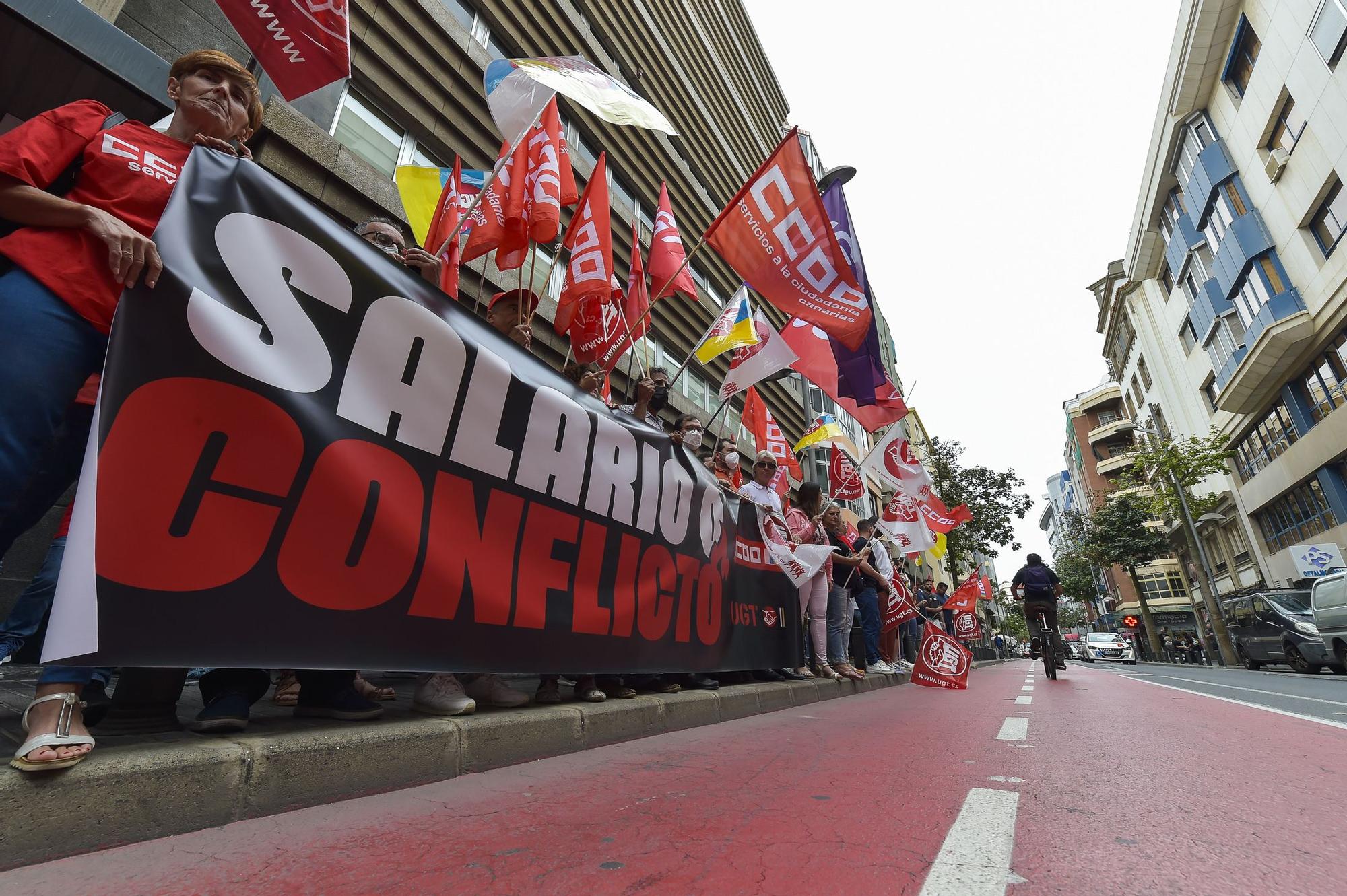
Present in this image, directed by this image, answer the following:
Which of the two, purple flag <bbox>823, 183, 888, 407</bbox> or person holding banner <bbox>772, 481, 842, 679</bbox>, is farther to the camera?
purple flag <bbox>823, 183, 888, 407</bbox>

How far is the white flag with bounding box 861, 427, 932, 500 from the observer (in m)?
7.95

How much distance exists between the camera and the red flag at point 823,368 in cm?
724

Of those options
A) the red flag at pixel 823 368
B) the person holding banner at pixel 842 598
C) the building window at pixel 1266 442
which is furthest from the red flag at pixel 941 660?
the building window at pixel 1266 442

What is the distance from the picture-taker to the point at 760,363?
22.5ft

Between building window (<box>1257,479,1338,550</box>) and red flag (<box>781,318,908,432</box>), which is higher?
building window (<box>1257,479,1338,550</box>)

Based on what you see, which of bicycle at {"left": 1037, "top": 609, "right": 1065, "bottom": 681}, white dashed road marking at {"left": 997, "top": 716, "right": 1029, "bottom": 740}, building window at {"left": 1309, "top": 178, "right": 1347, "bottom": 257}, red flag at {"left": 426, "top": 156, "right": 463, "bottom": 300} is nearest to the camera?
white dashed road marking at {"left": 997, "top": 716, "right": 1029, "bottom": 740}

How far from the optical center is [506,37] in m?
9.52

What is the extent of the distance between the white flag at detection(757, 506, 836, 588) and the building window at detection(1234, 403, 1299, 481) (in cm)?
2770

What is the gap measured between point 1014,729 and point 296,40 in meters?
5.98

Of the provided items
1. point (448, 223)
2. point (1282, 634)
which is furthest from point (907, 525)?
point (1282, 634)

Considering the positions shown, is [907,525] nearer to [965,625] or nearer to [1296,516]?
[965,625]

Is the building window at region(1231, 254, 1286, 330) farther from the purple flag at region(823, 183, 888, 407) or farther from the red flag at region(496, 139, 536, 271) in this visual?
the red flag at region(496, 139, 536, 271)

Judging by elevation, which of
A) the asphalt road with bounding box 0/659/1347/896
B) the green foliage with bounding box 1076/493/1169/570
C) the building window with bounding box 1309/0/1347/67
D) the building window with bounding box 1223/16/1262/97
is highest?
the building window with bounding box 1223/16/1262/97

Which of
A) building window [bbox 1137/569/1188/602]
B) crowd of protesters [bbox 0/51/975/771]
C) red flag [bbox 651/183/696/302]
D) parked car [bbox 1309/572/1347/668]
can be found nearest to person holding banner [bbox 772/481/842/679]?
red flag [bbox 651/183/696/302]
